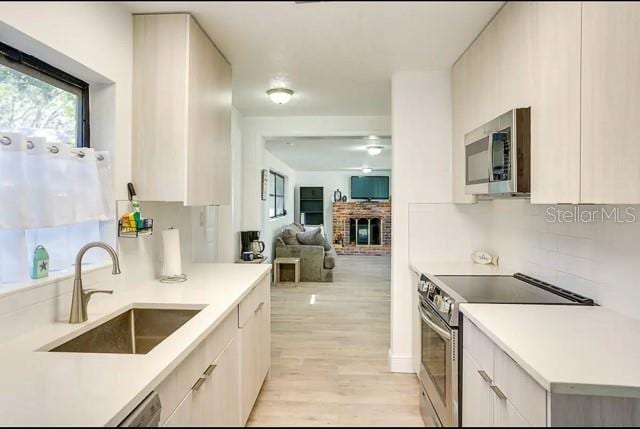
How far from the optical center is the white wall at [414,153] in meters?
2.94

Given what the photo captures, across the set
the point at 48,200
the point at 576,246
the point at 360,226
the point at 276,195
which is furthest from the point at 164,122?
the point at 360,226

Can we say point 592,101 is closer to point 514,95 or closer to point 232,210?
point 514,95

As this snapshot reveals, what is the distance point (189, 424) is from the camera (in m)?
0.67

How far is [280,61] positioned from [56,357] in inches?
78.8

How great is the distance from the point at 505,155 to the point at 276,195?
6466mm

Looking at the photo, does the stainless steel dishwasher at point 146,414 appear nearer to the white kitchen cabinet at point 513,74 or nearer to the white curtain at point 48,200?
the white curtain at point 48,200

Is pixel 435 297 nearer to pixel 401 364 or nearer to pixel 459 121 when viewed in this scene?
pixel 401 364

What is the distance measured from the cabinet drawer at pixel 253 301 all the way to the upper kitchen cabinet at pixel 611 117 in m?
1.51

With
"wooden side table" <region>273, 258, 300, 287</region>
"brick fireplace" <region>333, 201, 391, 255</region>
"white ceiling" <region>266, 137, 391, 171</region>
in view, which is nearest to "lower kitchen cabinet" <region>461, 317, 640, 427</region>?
"white ceiling" <region>266, 137, 391, 171</region>

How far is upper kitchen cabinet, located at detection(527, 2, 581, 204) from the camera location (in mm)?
1352

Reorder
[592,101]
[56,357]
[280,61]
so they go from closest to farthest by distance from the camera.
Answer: [56,357] → [592,101] → [280,61]

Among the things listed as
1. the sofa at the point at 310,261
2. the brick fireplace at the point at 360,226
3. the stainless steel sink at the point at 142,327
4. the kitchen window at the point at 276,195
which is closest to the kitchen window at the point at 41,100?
the stainless steel sink at the point at 142,327

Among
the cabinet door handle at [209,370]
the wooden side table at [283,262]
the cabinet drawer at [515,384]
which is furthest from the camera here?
the wooden side table at [283,262]

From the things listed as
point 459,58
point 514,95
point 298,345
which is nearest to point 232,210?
point 298,345
